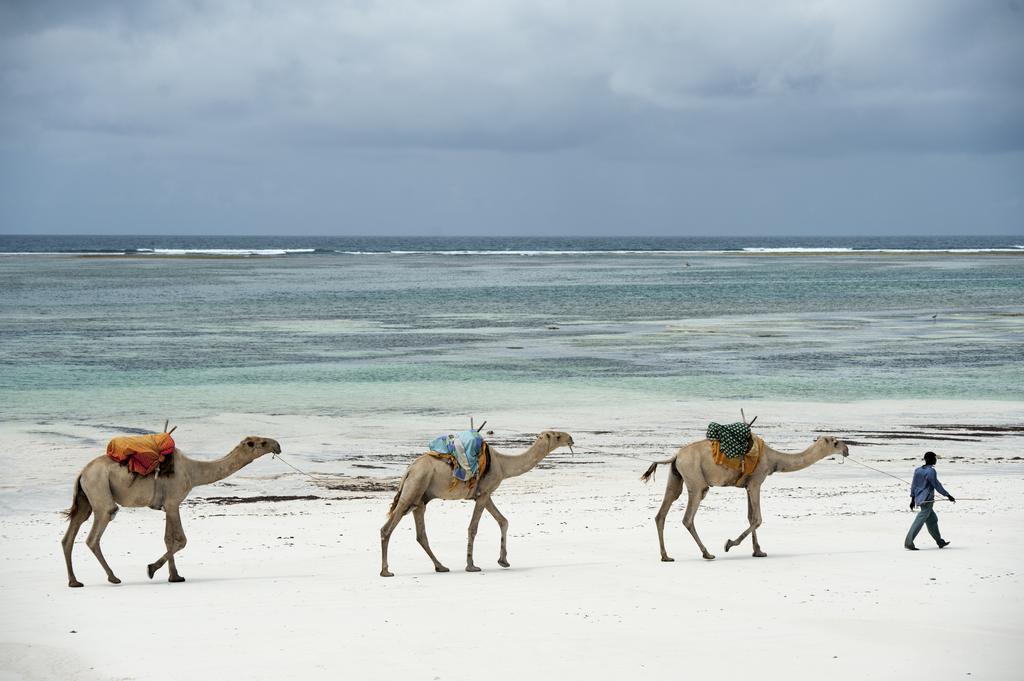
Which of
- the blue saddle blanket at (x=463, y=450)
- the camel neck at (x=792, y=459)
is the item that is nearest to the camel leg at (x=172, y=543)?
the blue saddle blanket at (x=463, y=450)

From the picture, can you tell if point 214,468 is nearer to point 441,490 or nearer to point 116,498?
point 116,498

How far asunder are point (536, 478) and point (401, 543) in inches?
204

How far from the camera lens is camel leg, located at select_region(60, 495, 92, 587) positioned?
1236cm

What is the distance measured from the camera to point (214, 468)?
13.4m

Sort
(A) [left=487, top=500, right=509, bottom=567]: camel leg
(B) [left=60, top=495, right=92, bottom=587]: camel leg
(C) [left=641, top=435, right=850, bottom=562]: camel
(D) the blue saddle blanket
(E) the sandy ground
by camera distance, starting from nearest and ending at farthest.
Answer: (E) the sandy ground
(B) [left=60, top=495, right=92, bottom=587]: camel leg
(D) the blue saddle blanket
(A) [left=487, top=500, right=509, bottom=567]: camel leg
(C) [left=641, top=435, right=850, bottom=562]: camel

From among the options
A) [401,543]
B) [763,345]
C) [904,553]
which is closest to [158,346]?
[763,345]

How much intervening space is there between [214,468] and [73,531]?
1.50 metres

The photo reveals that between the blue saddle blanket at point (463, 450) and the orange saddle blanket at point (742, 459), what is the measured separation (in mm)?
2490

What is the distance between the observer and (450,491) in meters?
13.2

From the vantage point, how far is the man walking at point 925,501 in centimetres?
1371

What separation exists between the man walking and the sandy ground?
0.19 metres

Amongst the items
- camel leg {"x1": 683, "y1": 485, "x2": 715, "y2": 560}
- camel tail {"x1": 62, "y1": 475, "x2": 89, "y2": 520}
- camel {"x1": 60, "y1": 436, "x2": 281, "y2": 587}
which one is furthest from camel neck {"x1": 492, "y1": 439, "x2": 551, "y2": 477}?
camel tail {"x1": 62, "y1": 475, "x2": 89, "y2": 520}

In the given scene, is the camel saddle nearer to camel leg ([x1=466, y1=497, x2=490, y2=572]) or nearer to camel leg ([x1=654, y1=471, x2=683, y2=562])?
camel leg ([x1=654, y1=471, x2=683, y2=562])

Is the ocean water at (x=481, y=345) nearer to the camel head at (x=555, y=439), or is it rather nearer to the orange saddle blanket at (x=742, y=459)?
the camel head at (x=555, y=439)
